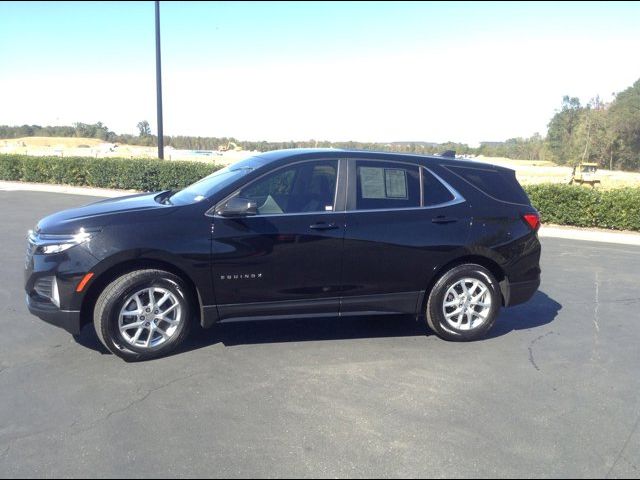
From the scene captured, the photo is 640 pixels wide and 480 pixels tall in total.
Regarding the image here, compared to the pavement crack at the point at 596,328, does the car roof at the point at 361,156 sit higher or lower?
higher

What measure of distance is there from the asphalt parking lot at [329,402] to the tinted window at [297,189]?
1246mm

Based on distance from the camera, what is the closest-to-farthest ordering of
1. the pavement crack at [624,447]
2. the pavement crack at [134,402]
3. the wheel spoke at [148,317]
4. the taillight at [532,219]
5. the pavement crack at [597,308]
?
1. the pavement crack at [624,447]
2. the pavement crack at [134,402]
3. the wheel spoke at [148,317]
4. the taillight at [532,219]
5. the pavement crack at [597,308]

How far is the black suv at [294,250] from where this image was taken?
4258mm

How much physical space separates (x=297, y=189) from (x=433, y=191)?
1.28 meters

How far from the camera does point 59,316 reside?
4246 millimetres

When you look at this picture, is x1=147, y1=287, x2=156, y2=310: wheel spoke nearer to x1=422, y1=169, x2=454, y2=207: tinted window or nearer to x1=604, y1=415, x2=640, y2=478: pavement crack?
x1=422, y1=169, x2=454, y2=207: tinted window

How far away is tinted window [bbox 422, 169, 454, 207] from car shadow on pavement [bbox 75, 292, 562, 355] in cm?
131

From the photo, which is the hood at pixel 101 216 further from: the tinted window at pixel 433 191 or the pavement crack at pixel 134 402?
the tinted window at pixel 433 191

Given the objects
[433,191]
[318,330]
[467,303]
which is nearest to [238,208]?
[318,330]

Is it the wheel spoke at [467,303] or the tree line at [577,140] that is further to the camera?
the tree line at [577,140]

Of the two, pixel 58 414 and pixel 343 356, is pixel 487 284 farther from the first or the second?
pixel 58 414

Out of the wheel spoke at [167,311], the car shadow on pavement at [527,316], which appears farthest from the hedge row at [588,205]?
the wheel spoke at [167,311]

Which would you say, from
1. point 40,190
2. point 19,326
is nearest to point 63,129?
point 40,190

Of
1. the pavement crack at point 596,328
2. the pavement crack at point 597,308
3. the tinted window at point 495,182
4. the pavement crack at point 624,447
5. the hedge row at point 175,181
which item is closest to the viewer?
the pavement crack at point 624,447
